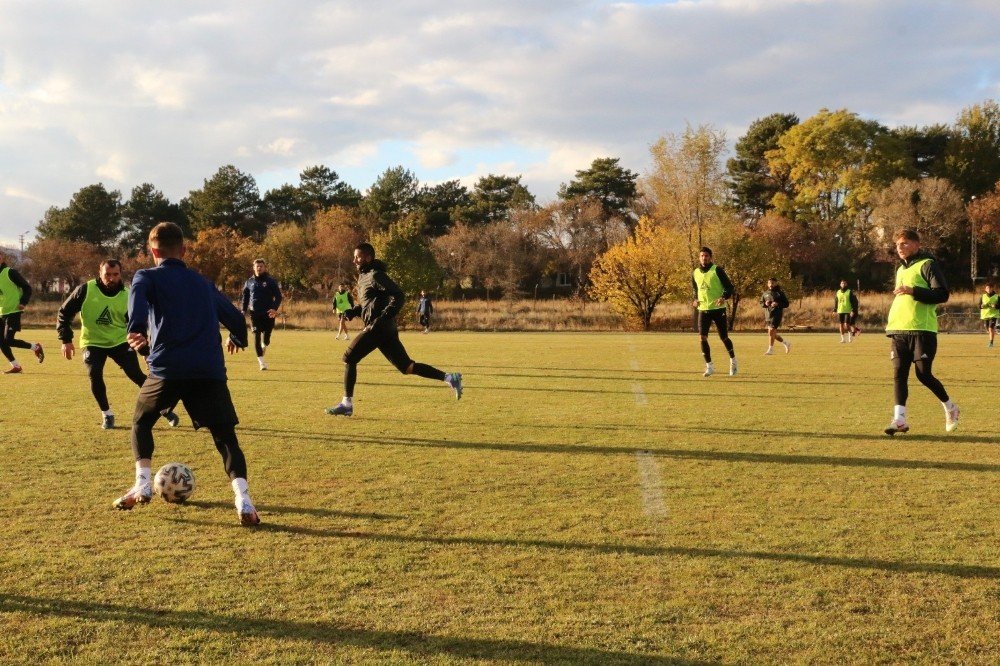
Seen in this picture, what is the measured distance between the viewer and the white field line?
19.0ft

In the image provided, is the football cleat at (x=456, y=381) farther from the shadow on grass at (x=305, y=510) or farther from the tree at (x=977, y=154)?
the tree at (x=977, y=154)

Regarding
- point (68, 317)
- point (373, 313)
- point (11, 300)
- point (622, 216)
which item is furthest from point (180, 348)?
point (622, 216)

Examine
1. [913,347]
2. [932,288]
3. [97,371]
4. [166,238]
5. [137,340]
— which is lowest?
[97,371]

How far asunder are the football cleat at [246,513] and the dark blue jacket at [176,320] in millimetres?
881

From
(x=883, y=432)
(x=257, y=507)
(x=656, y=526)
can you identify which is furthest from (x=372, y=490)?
(x=883, y=432)

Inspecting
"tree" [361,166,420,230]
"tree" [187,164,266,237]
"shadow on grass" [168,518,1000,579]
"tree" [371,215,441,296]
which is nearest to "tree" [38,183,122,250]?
"tree" [187,164,266,237]

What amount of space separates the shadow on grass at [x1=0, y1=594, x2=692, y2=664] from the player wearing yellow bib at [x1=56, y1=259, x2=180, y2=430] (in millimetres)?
5803

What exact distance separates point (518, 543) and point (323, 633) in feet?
5.35

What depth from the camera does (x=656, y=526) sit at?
17.7ft

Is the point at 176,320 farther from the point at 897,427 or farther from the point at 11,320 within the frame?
the point at 11,320

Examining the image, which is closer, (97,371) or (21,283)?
(97,371)

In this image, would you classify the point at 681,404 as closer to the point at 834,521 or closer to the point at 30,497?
the point at 834,521

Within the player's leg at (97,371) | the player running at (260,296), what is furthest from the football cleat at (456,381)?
the player running at (260,296)

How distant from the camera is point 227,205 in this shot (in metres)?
85.8
